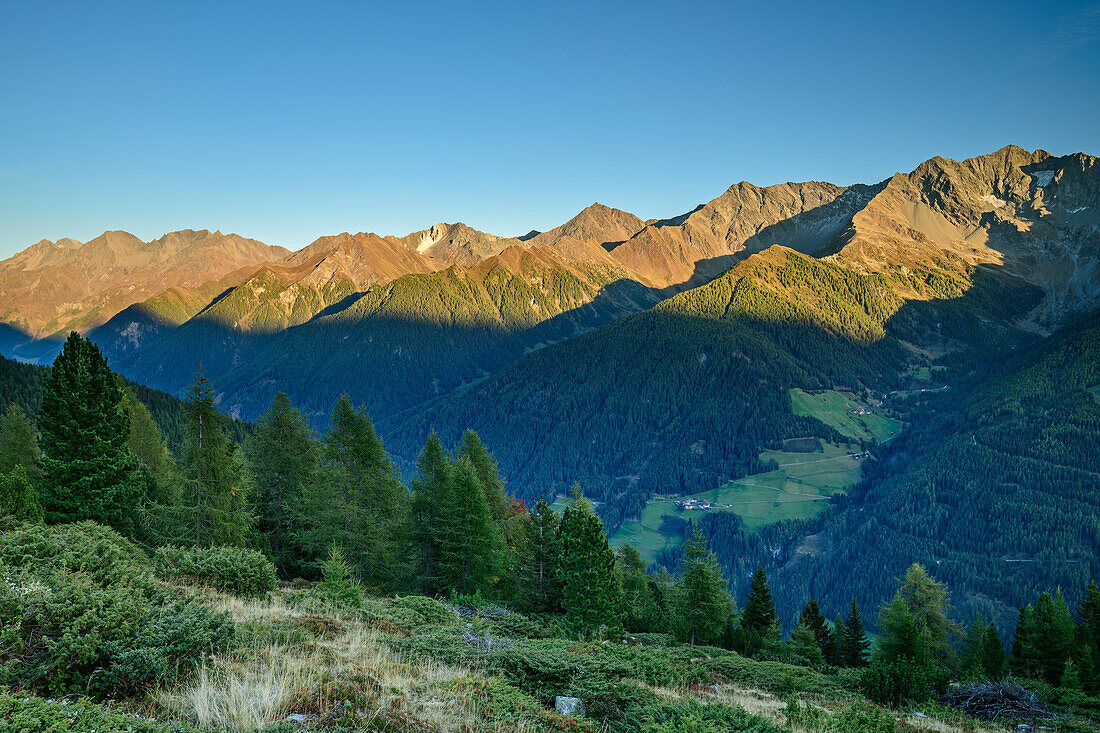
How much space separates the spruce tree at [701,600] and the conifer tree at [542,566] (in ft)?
63.0

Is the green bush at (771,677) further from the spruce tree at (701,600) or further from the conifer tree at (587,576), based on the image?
the spruce tree at (701,600)

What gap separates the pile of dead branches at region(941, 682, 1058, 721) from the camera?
1897 centimetres

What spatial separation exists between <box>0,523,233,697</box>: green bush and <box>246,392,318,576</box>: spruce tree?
2998 centimetres

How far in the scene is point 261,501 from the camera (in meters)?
38.0

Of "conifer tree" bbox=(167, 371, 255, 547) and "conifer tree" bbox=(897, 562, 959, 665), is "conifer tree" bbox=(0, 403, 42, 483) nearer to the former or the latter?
"conifer tree" bbox=(167, 371, 255, 547)

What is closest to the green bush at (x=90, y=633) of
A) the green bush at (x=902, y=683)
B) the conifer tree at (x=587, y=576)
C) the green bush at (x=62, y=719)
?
the green bush at (x=62, y=719)

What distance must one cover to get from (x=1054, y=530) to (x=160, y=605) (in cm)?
24677

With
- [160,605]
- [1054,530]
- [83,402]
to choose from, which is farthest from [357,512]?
[1054,530]

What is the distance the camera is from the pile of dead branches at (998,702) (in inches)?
A: 747

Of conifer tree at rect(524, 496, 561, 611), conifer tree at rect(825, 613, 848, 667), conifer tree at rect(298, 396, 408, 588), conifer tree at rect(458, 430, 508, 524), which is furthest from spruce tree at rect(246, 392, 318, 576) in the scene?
conifer tree at rect(825, 613, 848, 667)

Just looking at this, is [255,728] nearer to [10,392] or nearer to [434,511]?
[434,511]

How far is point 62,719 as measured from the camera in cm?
540

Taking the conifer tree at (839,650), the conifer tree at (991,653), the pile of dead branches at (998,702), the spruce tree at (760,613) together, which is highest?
the pile of dead branches at (998,702)

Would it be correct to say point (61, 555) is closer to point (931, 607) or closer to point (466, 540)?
point (466, 540)
